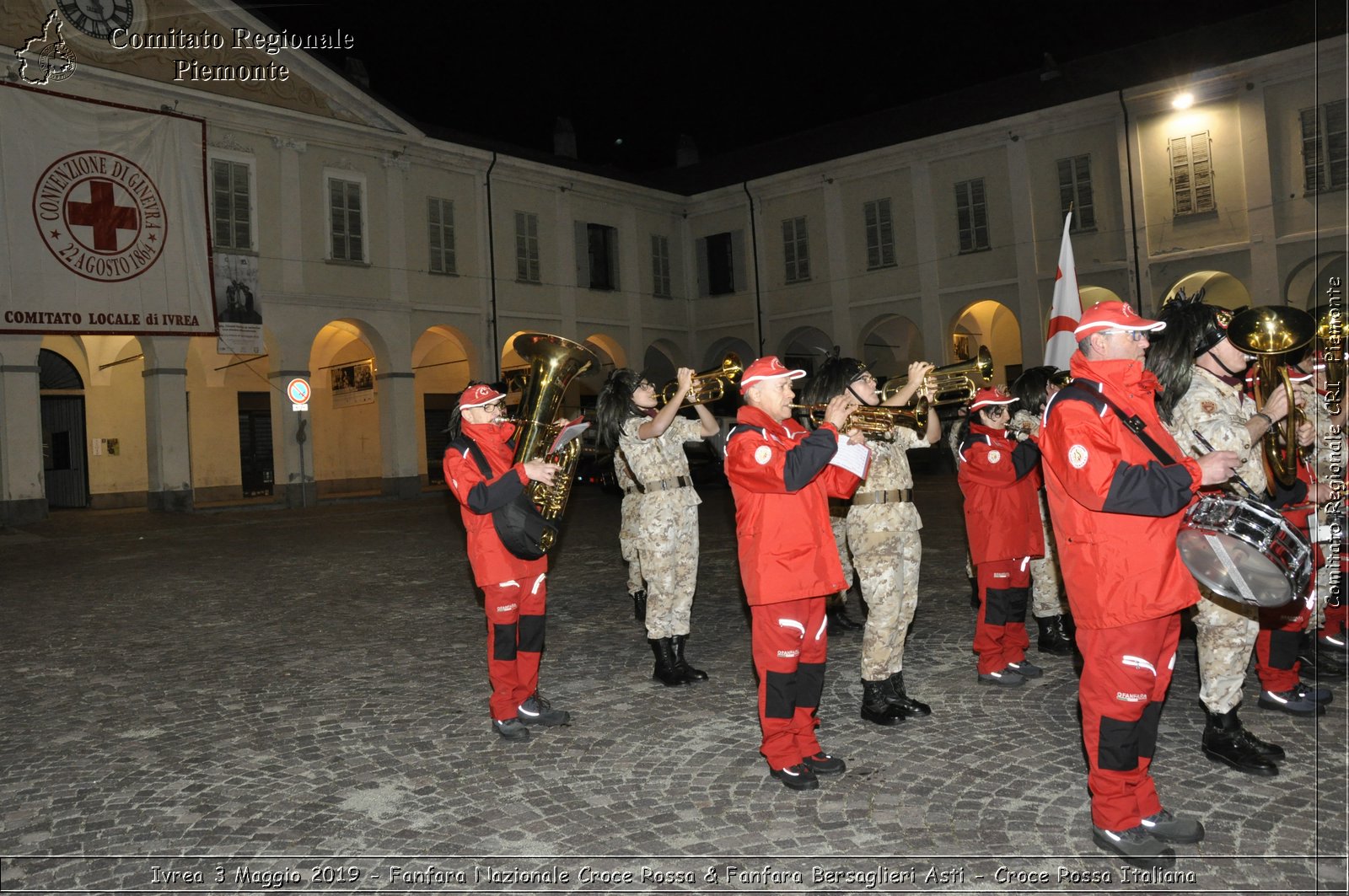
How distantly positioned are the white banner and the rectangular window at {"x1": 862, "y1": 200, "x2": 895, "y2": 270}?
1792 cm

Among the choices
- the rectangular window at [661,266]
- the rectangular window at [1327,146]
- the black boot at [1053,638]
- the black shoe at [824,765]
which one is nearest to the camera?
the black shoe at [824,765]

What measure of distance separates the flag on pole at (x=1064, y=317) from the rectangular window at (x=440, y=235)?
20.4 meters

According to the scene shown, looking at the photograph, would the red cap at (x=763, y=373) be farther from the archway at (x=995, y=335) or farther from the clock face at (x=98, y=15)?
the archway at (x=995, y=335)

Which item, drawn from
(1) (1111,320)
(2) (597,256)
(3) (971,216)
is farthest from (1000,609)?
(2) (597,256)

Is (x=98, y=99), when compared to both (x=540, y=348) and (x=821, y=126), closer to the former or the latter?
(x=540, y=348)

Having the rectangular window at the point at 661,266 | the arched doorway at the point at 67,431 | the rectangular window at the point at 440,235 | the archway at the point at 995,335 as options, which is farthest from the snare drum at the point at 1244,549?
the rectangular window at the point at 661,266

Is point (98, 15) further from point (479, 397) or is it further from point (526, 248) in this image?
point (479, 397)

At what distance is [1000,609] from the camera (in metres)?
5.78

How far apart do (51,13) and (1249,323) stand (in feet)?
78.6

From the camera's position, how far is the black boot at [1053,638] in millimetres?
6520

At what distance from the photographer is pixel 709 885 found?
3391 millimetres

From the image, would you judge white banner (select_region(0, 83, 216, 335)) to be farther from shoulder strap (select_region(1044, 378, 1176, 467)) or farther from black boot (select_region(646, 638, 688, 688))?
shoulder strap (select_region(1044, 378, 1176, 467))

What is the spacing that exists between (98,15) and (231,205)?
182 inches

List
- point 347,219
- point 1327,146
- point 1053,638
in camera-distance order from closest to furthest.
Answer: point 1053,638 < point 1327,146 < point 347,219
